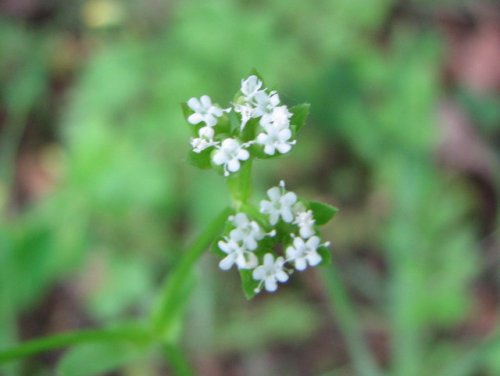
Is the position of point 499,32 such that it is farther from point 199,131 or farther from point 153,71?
point 199,131

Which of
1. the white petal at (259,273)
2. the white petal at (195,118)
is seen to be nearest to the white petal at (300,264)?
the white petal at (259,273)

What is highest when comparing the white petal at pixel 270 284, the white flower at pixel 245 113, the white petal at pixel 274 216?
the white flower at pixel 245 113

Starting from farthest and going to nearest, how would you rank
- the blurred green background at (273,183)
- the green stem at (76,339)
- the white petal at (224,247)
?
the blurred green background at (273,183) < the green stem at (76,339) < the white petal at (224,247)

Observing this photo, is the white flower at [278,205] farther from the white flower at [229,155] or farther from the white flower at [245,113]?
the white flower at [245,113]

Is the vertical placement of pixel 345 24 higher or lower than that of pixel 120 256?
higher

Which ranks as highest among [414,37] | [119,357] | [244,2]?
[244,2]

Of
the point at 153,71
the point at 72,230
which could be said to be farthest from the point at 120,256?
the point at 153,71
